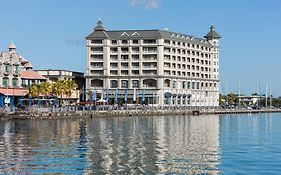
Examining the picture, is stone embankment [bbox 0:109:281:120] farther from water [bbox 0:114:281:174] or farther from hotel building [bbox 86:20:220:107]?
water [bbox 0:114:281:174]

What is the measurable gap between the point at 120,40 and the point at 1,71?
6689cm

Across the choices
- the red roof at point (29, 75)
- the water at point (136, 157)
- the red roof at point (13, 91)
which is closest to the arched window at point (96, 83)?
the red roof at point (29, 75)

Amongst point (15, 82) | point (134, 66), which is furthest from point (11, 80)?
point (134, 66)

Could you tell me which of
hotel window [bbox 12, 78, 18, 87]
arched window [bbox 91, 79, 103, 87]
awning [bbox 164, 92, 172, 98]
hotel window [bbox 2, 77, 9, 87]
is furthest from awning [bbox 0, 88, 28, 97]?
awning [bbox 164, 92, 172, 98]

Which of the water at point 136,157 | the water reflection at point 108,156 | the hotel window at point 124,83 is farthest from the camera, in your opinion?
the hotel window at point 124,83

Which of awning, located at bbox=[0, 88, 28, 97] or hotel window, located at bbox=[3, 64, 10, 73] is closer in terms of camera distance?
awning, located at bbox=[0, 88, 28, 97]

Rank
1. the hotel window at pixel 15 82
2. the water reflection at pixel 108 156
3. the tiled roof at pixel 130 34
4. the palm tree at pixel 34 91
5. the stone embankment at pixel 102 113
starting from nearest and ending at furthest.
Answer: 1. the water reflection at pixel 108 156
2. the stone embankment at pixel 102 113
3. the palm tree at pixel 34 91
4. the hotel window at pixel 15 82
5. the tiled roof at pixel 130 34

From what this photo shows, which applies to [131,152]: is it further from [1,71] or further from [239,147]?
[1,71]

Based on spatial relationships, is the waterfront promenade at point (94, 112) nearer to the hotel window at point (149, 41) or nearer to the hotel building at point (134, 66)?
the hotel building at point (134, 66)

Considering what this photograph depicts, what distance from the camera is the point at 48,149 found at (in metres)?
44.2

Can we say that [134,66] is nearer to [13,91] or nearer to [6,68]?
[13,91]

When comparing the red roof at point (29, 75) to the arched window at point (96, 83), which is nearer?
the red roof at point (29, 75)

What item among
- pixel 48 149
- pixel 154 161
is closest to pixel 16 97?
pixel 48 149

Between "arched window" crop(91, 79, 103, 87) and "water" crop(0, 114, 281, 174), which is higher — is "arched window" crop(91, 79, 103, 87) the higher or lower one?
the higher one
